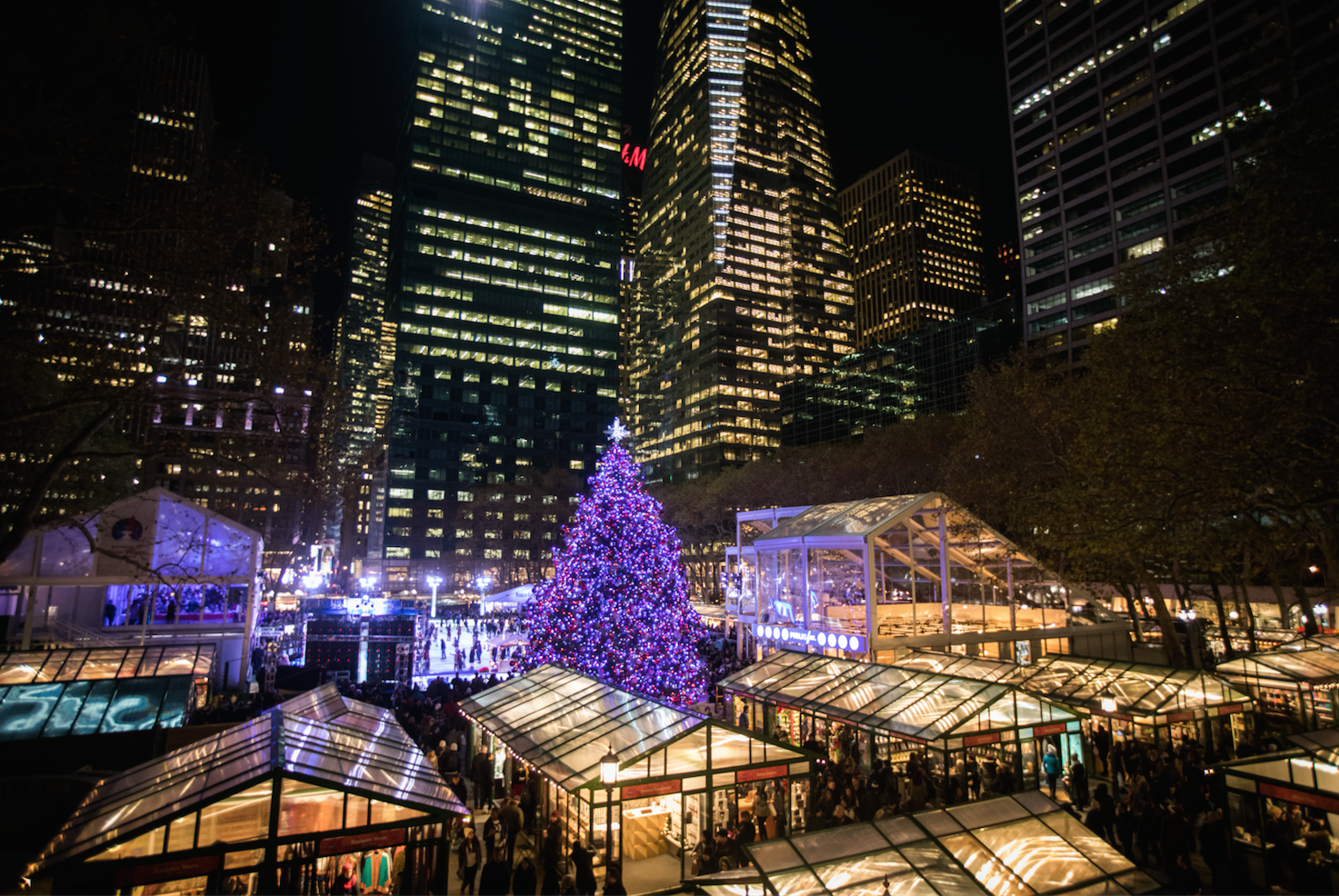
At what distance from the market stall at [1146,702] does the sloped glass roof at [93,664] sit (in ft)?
56.9

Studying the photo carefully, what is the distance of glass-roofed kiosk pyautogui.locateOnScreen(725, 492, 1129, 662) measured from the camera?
1858cm

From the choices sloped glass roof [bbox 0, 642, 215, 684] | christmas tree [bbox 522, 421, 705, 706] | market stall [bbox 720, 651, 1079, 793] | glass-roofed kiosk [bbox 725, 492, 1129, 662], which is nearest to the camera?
market stall [bbox 720, 651, 1079, 793]

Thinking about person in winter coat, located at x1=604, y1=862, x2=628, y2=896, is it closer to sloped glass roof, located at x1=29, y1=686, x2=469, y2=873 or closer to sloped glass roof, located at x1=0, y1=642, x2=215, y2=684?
sloped glass roof, located at x1=29, y1=686, x2=469, y2=873

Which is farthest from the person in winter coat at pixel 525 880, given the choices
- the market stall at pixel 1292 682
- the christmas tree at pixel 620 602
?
the market stall at pixel 1292 682

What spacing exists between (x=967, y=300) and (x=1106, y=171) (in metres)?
68.6

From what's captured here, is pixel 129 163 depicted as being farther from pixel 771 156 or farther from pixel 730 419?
pixel 771 156

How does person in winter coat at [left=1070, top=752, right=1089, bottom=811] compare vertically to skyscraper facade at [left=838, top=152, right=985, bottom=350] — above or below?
below

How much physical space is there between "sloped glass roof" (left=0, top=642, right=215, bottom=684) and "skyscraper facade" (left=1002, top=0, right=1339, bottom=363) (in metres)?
66.9

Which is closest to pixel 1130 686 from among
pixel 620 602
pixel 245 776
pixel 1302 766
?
pixel 1302 766

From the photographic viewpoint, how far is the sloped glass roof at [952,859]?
5.79m

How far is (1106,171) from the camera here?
7075 cm

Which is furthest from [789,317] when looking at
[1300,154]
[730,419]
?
[1300,154]

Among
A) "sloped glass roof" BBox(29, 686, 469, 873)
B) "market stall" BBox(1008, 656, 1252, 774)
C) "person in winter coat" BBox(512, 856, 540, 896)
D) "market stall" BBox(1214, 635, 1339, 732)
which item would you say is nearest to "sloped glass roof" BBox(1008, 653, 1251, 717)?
"market stall" BBox(1008, 656, 1252, 774)

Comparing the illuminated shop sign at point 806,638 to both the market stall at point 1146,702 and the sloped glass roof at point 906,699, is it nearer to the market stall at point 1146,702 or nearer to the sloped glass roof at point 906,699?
the sloped glass roof at point 906,699
